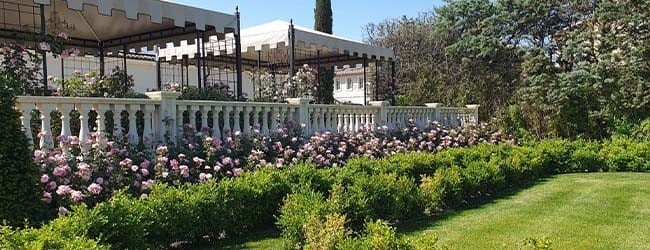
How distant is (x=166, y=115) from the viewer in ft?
Answer: 22.5

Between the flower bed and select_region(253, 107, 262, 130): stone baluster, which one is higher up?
select_region(253, 107, 262, 130): stone baluster

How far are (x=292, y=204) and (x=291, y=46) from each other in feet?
23.2

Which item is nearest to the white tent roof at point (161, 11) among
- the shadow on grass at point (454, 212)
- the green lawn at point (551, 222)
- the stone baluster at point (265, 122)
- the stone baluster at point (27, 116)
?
the stone baluster at point (265, 122)

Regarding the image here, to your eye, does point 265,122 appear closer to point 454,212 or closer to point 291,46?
point 291,46

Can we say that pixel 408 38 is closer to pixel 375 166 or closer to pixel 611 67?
pixel 611 67

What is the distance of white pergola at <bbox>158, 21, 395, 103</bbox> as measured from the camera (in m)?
→ 11.7

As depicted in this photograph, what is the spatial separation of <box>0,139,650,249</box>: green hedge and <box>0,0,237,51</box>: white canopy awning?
349cm

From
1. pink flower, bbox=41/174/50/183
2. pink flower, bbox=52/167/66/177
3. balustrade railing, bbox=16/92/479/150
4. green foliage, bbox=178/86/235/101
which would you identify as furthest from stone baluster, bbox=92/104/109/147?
green foliage, bbox=178/86/235/101

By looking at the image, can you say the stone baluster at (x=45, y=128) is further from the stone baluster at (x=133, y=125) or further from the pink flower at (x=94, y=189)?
the pink flower at (x=94, y=189)

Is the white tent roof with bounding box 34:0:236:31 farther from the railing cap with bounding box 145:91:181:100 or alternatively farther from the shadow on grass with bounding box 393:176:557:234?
the shadow on grass with bounding box 393:176:557:234

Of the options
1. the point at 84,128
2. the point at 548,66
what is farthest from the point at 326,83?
the point at 84,128

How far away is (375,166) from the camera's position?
6754mm

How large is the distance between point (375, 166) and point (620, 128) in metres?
10.1

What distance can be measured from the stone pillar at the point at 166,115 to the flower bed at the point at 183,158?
0.20 metres
